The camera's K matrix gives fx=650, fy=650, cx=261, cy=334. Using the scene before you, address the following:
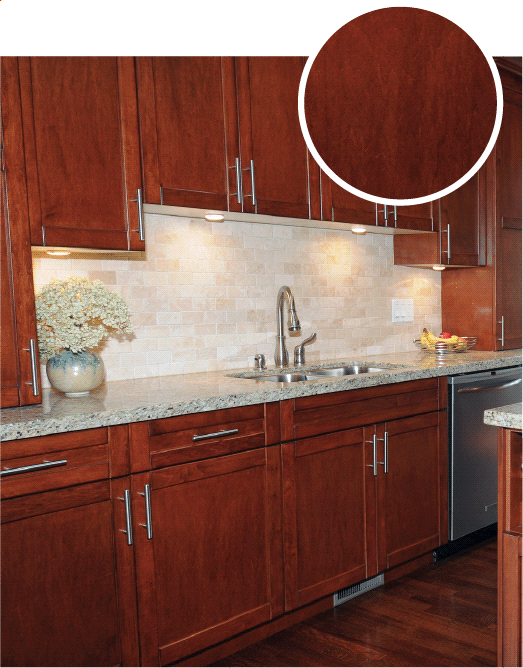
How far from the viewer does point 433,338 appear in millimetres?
3711

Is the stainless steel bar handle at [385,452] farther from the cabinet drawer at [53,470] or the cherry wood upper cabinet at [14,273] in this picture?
the cherry wood upper cabinet at [14,273]

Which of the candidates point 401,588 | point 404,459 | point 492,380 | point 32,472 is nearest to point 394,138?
point 32,472

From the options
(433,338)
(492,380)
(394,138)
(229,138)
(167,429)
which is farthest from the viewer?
(433,338)

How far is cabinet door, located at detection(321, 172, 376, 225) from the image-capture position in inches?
115

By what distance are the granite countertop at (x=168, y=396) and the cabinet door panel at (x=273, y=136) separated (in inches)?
29.9

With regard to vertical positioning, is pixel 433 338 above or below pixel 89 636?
above

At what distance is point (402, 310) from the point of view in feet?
12.6

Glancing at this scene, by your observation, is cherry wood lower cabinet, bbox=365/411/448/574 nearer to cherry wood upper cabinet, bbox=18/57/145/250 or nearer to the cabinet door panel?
the cabinet door panel

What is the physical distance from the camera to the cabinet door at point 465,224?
11.8 ft

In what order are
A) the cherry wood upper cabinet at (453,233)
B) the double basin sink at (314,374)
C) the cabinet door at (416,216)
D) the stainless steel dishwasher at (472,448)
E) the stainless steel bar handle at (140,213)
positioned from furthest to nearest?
the cherry wood upper cabinet at (453,233)
the cabinet door at (416,216)
the stainless steel dishwasher at (472,448)
the double basin sink at (314,374)
the stainless steel bar handle at (140,213)

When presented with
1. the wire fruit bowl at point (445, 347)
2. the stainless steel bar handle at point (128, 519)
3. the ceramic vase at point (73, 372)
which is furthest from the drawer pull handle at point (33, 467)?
the wire fruit bowl at point (445, 347)

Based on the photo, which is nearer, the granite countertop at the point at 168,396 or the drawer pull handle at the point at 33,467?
the drawer pull handle at the point at 33,467

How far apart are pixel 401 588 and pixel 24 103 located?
231cm

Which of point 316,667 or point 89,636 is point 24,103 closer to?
point 89,636
